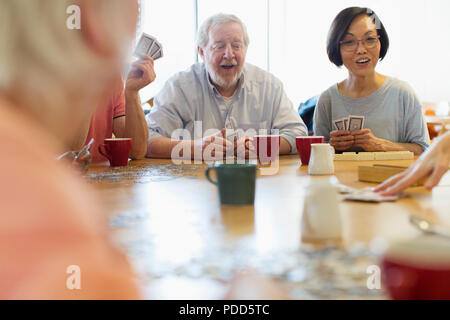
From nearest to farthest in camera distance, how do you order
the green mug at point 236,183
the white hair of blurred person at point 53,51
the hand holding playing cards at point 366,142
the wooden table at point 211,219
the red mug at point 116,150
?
the white hair of blurred person at point 53,51
the wooden table at point 211,219
the green mug at point 236,183
the red mug at point 116,150
the hand holding playing cards at point 366,142

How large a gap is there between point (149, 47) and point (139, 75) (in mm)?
150

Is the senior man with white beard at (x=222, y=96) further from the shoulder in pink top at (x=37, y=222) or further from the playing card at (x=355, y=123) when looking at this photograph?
the shoulder in pink top at (x=37, y=222)

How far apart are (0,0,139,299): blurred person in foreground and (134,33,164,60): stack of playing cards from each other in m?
1.74

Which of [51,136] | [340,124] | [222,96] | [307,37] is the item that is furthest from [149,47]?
[307,37]

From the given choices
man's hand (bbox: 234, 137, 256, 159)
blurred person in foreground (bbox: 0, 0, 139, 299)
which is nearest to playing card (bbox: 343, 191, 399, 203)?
blurred person in foreground (bbox: 0, 0, 139, 299)

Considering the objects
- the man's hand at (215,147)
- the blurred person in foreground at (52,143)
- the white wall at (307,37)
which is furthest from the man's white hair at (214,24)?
the white wall at (307,37)

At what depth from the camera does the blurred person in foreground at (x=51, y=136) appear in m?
0.39

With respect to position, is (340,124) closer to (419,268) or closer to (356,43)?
(356,43)

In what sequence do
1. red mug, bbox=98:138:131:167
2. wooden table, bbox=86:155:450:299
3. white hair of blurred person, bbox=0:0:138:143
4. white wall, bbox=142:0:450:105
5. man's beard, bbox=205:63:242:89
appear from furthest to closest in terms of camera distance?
white wall, bbox=142:0:450:105 < man's beard, bbox=205:63:242:89 < red mug, bbox=98:138:131:167 < wooden table, bbox=86:155:450:299 < white hair of blurred person, bbox=0:0:138:143

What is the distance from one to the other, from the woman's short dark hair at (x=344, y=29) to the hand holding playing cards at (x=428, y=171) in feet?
5.70

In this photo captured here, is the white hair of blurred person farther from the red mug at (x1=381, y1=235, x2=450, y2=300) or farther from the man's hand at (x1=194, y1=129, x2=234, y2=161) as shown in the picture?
the man's hand at (x1=194, y1=129, x2=234, y2=161)

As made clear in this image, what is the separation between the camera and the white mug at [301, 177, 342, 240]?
840mm
